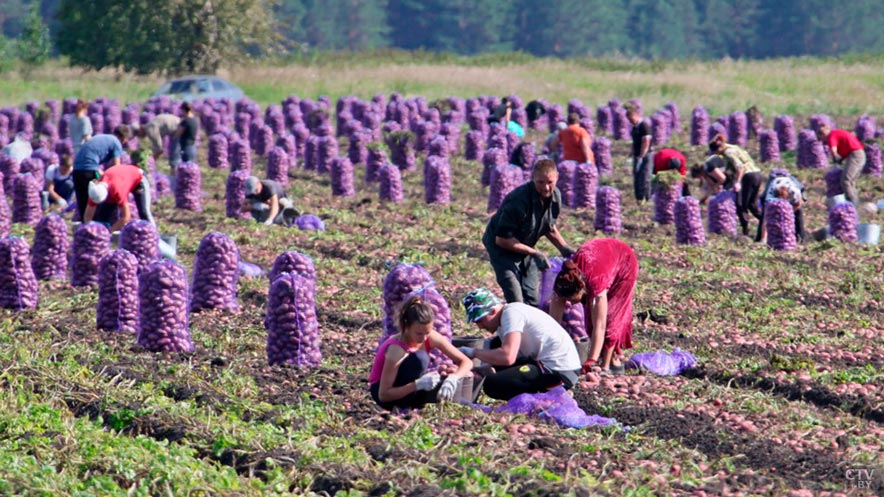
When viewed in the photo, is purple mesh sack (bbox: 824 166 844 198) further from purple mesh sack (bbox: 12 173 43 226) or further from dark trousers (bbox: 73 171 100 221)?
purple mesh sack (bbox: 12 173 43 226)

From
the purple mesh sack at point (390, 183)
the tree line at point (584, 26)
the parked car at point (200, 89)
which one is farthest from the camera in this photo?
the tree line at point (584, 26)

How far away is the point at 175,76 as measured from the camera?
164 feet

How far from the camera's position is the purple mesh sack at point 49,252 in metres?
14.2

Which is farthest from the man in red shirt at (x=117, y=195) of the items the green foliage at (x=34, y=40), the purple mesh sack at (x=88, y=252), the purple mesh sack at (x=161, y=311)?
the green foliage at (x=34, y=40)

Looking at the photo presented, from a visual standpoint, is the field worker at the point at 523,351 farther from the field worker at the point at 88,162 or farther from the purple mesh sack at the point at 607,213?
the purple mesh sack at the point at 607,213

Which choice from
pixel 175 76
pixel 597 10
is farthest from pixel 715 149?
pixel 597 10

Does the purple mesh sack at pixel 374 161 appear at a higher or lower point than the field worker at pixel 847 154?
lower

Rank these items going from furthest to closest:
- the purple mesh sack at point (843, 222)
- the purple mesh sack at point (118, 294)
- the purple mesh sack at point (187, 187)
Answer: the purple mesh sack at point (187, 187)
the purple mesh sack at point (843, 222)
the purple mesh sack at point (118, 294)

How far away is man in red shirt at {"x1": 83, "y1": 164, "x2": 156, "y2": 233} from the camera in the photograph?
14344mm

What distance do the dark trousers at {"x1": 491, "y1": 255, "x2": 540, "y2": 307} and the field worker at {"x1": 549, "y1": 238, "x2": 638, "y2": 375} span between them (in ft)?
0.86

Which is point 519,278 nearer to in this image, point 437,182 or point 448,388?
point 448,388

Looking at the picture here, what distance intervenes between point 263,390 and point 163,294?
1.67 m

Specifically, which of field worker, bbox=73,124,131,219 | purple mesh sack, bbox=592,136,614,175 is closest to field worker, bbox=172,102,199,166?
purple mesh sack, bbox=592,136,614,175

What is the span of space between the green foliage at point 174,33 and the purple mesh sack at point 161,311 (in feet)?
128
